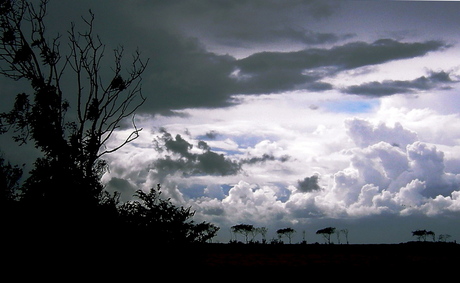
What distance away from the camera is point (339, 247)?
1745cm

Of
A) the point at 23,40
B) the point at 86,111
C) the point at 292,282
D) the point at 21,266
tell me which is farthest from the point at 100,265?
the point at 23,40

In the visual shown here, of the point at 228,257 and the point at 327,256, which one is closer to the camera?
the point at 228,257

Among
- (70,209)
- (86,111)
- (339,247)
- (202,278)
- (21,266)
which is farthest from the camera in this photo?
(86,111)

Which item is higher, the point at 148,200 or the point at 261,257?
the point at 148,200

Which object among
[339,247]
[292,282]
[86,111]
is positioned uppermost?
[86,111]

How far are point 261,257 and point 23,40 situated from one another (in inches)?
831

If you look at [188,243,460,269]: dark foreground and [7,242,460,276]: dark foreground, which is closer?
[7,242,460,276]: dark foreground

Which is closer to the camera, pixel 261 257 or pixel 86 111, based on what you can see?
pixel 261 257

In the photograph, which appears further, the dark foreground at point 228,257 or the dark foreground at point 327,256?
the dark foreground at point 327,256

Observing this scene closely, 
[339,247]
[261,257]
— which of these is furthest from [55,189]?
[339,247]

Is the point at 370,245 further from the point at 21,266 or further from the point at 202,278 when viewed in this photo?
the point at 21,266

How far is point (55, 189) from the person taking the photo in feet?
40.0

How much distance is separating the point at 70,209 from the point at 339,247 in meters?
11.1

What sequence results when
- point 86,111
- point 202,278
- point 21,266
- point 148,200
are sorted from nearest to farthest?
point 21,266
point 202,278
point 148,200
point 86,111
